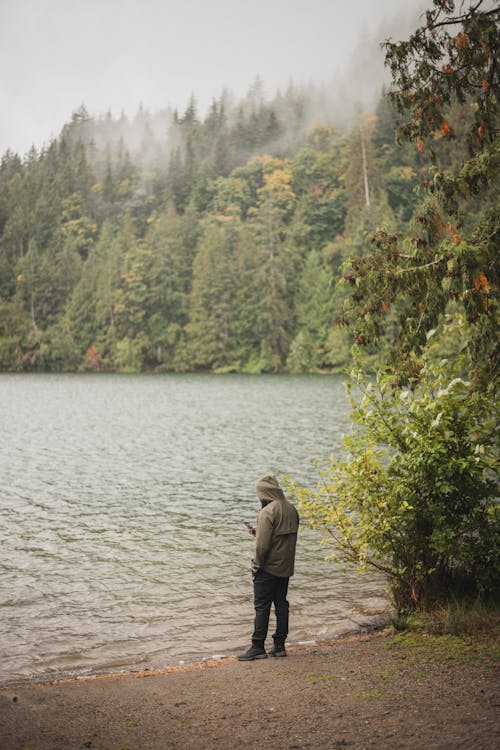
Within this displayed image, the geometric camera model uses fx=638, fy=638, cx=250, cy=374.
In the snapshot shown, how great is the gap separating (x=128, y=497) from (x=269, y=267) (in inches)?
3027

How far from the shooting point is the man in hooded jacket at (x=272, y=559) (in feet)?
23.5

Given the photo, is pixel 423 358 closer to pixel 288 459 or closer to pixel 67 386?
pixel 288 459

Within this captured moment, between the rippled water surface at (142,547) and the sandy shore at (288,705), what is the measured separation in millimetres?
1425

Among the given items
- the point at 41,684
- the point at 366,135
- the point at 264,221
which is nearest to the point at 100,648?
the point at 41,684

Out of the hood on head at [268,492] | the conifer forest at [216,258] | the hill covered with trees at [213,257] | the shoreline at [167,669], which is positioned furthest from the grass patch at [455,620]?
the hill covered with trees at [213,257]

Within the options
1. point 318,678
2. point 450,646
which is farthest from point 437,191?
point 318,678

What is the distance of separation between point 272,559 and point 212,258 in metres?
90.7

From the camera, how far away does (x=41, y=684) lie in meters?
7.14

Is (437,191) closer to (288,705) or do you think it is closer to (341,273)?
(288,705)

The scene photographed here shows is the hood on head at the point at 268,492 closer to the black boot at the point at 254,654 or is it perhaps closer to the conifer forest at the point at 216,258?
the black boot at the point at 254,654

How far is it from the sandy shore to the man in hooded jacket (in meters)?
0.31

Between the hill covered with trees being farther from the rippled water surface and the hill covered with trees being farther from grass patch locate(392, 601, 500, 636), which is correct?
grass patch locate(392, 601, 500, 636)

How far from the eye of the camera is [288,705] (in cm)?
564

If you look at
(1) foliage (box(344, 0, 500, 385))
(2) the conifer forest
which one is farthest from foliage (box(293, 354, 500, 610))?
(2) the conifer forest
